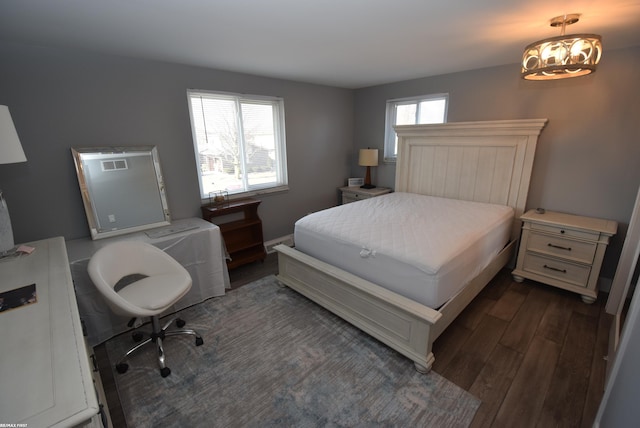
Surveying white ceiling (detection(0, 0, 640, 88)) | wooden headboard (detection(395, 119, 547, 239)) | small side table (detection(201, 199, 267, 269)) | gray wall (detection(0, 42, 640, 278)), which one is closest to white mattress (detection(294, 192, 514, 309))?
wooden headboard (detection(395, 119, 547, 239))

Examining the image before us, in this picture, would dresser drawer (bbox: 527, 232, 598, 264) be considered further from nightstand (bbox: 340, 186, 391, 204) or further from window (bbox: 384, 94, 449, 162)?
nightstand (bbox: 340, 186, 391, 204)

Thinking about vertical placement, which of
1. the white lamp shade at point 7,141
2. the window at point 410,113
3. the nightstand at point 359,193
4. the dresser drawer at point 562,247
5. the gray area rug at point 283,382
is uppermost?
the window at point 410,113

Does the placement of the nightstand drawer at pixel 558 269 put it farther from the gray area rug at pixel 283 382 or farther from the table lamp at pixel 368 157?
the table lamp at pixel 368 157

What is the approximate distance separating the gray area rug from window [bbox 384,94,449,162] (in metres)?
2.90

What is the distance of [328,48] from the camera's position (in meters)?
2.35

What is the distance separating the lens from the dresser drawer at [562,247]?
2452 millimetres

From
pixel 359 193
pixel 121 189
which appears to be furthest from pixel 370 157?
pixel 121 189

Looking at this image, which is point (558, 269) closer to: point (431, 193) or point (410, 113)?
point (431, 193)

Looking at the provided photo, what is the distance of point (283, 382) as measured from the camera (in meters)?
1.80

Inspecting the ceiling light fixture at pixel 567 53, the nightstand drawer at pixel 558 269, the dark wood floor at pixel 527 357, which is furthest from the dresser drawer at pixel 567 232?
the ceiling light fixture at pixel 567 53

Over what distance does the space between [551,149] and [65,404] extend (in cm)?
389

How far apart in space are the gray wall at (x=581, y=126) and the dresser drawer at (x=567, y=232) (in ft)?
1.44

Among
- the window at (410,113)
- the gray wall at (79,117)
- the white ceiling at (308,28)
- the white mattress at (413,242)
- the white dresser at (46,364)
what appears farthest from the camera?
the window at (410,113)

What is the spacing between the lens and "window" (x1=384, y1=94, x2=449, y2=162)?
364 centimetres
